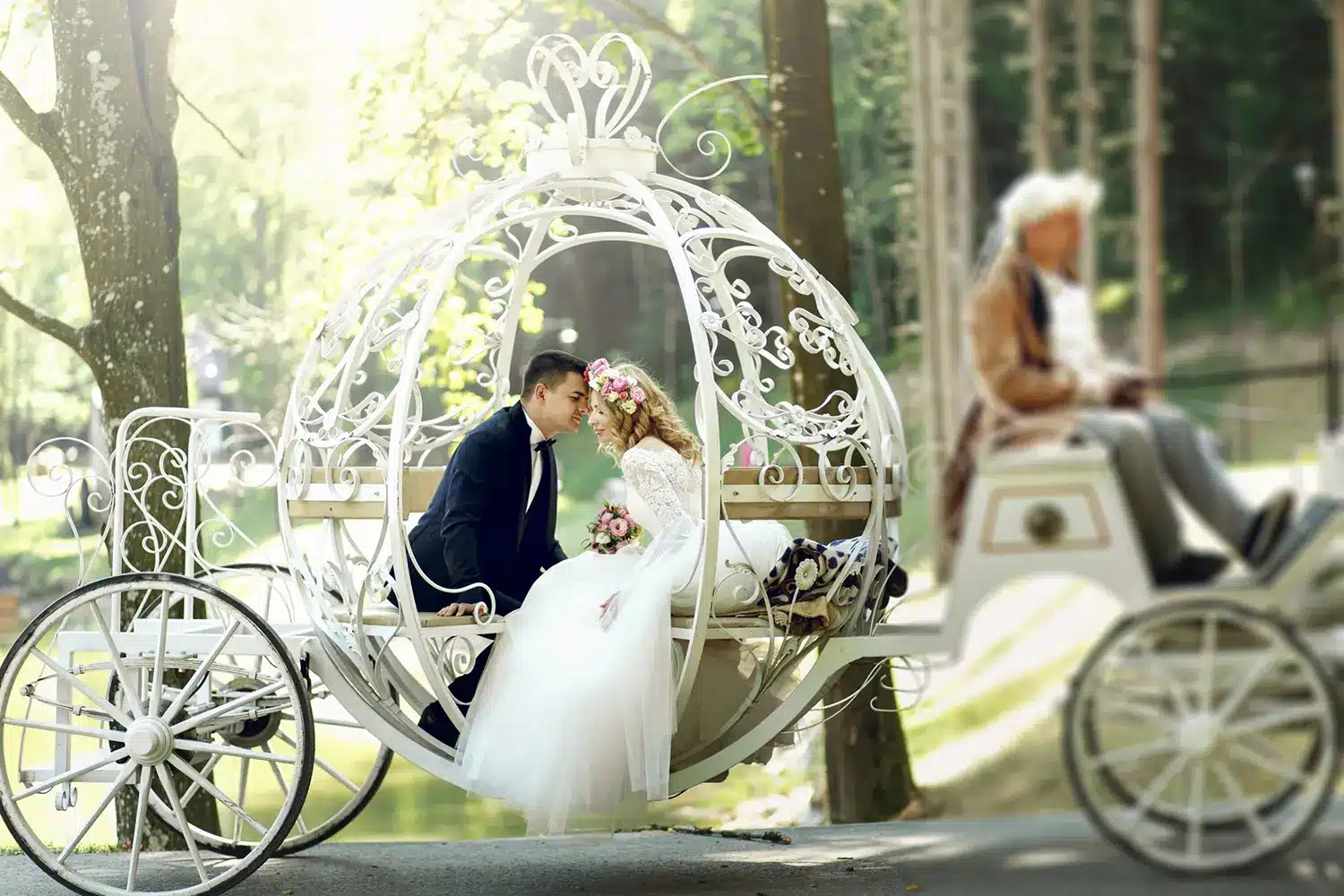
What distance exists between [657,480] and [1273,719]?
2.45 metres

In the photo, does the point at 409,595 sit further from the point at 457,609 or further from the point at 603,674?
the point at 603,674

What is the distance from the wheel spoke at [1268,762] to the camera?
2361mm

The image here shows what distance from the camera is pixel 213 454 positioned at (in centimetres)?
1034

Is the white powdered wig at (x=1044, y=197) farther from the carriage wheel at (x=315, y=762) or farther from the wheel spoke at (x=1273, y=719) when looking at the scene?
the carriage wheel at (x=315, y=762)

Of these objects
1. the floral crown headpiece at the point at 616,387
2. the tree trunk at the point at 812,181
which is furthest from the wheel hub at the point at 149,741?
the tree trunk at the point at 812,181

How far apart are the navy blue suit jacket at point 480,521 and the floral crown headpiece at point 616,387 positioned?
29 cm

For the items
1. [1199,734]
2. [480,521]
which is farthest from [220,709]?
[1199,734]

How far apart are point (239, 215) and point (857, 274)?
4.51 metres

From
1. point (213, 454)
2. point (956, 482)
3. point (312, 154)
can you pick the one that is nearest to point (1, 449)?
point (213, 454)

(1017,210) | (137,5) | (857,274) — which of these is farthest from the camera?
(857,274)

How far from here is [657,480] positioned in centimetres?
454

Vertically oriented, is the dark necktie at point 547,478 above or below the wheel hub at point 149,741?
above

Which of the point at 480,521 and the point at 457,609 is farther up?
the point at 480,521

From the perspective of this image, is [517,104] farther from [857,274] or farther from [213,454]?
[213,454]
